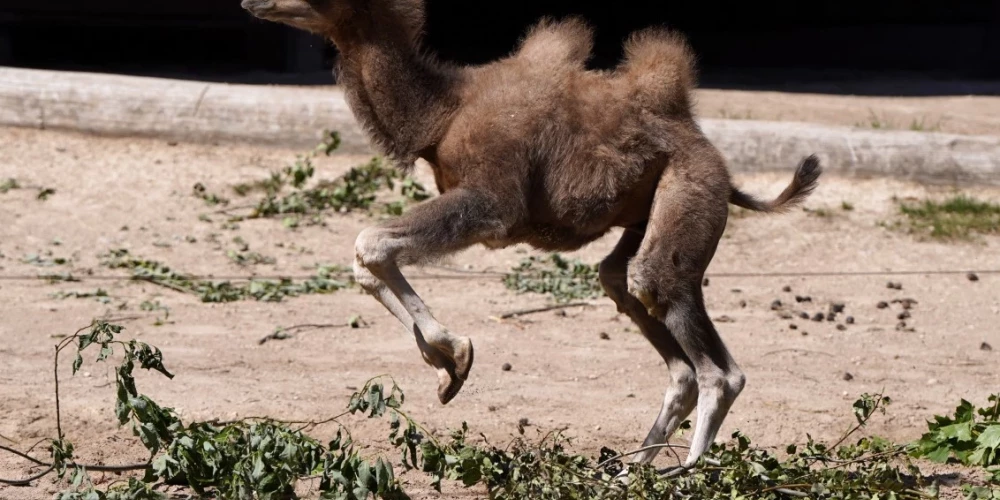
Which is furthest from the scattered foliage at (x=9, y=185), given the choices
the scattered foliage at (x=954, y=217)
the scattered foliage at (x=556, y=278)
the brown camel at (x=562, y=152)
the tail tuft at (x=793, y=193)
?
the scattered foliage at (x=954, y=217)

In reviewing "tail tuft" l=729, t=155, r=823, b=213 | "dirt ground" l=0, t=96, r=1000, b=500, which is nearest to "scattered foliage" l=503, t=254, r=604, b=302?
"dirt ground" l=0, t=96, r=1000, b=500

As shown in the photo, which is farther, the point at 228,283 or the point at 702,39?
the point at 702,39

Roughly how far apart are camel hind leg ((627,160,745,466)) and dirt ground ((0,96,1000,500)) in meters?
0.74

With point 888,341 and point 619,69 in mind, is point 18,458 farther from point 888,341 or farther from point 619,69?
point 888,341

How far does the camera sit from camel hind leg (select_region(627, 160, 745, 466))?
5.47 meters

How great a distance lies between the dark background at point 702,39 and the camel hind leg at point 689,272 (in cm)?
896

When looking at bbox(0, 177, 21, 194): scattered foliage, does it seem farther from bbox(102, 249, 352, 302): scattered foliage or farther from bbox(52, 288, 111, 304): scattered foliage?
bbox(52, 288, 111, 304): scattered foliage

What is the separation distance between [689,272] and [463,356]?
107 centimetres

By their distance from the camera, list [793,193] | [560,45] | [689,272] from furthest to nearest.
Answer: [793,193] → [560,45] → [689,272]

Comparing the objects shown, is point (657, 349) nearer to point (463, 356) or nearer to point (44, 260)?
point (463, 356)

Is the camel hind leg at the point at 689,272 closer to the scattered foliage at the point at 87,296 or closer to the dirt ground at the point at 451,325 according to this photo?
the dirt ground at the point at 451,325

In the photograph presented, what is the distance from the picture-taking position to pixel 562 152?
218 inches

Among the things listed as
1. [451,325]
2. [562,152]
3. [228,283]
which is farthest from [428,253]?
[228,283]

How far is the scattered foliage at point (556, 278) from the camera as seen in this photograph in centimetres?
920
